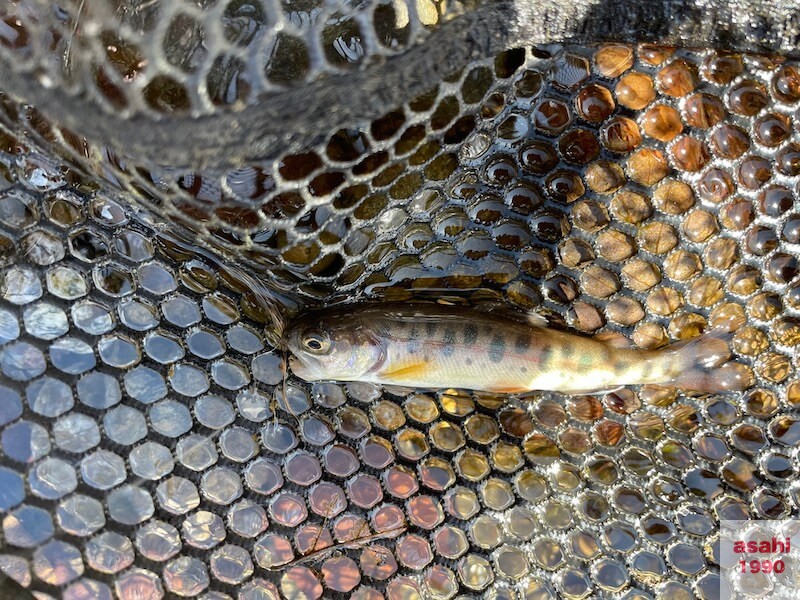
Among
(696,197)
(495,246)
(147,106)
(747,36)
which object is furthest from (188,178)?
(747,36)

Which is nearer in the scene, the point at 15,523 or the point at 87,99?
the point at 87,99

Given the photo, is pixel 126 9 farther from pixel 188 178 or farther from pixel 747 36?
pixel 747 36

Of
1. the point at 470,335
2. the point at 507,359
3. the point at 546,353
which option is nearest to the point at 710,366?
the point at 546,353

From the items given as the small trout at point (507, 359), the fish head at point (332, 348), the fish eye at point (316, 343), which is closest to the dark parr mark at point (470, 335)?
the small trout at point (507, 359)

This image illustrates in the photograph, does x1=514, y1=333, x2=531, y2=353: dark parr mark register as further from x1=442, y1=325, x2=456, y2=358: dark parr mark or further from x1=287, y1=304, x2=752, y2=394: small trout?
x1=442, y1=325, x2=456, y2=358: dark parr mark

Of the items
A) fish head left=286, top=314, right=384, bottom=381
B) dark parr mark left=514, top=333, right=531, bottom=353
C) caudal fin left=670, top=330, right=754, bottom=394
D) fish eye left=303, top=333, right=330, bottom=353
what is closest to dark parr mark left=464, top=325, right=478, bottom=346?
dark parr mark left=514, top=333, right=531, bottom=353

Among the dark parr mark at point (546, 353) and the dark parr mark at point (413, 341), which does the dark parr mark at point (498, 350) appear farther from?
the dark parr mark at point (413, 341)
